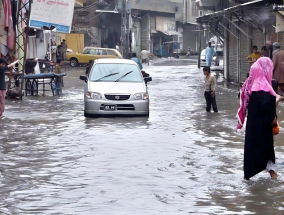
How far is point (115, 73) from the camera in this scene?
17.1 meters

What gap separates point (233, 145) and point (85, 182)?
4.12 metres

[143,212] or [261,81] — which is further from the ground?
[261,81]

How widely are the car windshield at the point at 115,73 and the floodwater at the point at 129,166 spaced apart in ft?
3.54

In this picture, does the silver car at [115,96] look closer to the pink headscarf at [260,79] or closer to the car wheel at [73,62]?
the pink headscarf at [260,79]

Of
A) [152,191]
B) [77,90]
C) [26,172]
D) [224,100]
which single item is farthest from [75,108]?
[152,191]

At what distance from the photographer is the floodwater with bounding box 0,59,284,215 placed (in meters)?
7.12

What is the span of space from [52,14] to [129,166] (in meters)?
17.6

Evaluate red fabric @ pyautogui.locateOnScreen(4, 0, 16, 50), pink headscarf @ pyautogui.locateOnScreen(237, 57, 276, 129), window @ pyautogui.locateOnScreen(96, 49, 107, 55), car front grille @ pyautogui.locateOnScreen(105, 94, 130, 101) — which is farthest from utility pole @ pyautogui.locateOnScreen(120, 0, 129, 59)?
pink headscarf @ pyautogui.locateOnScreen(237, 57, 276, 129)

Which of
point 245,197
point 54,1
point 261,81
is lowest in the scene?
point 245,197

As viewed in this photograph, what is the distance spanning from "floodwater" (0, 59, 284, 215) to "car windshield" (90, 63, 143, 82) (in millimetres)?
1079

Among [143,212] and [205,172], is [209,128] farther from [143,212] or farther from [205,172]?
[143,212]

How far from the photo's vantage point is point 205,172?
358 inches

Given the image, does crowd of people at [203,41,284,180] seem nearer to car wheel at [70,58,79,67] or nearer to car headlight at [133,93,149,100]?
car headlight at [133,93,149,100]

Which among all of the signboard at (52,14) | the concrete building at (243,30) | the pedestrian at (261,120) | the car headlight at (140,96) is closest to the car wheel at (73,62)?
the concrete building at (243,30)
